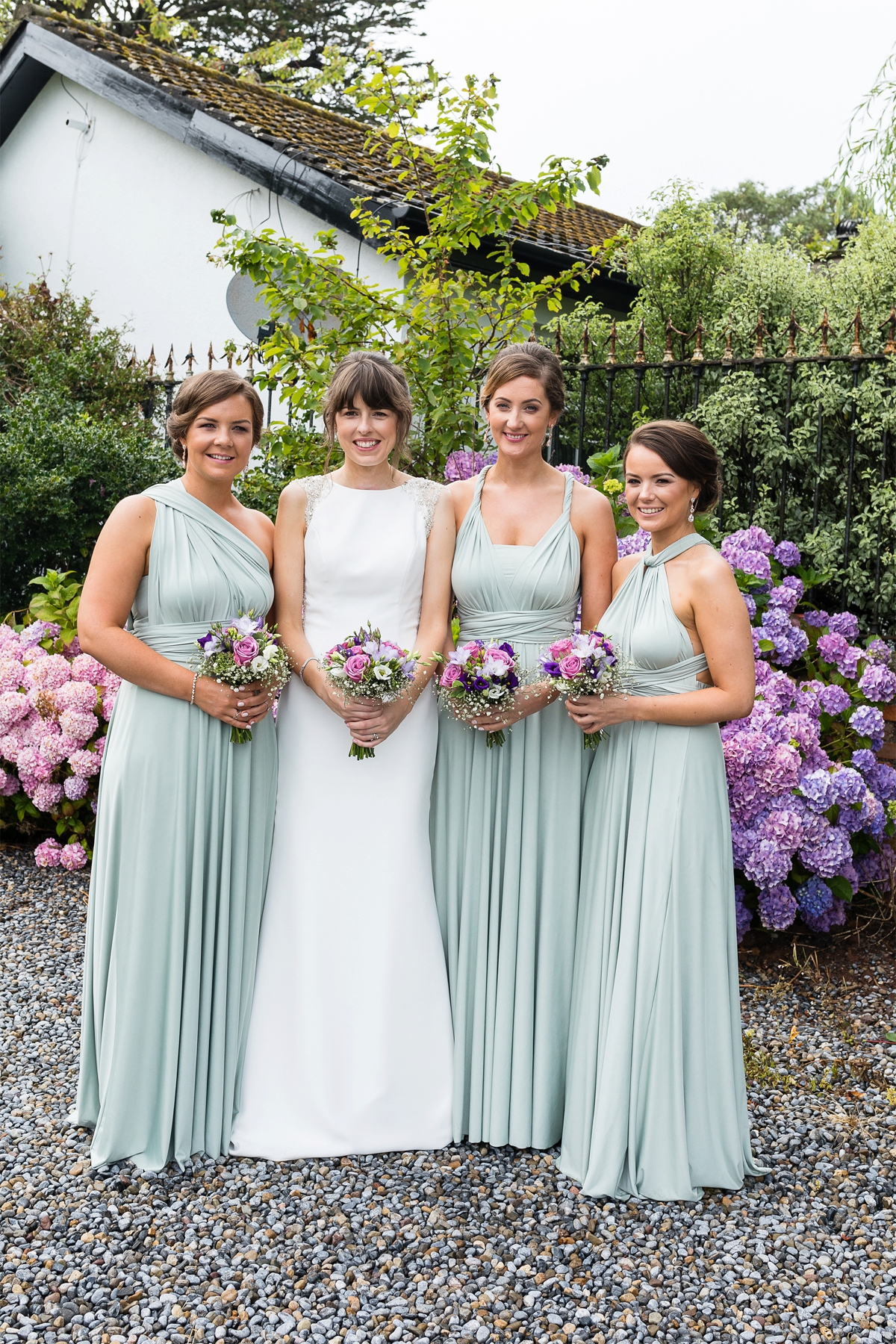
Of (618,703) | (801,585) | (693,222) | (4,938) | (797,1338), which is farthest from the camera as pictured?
(693,222)

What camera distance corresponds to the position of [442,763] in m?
3.65

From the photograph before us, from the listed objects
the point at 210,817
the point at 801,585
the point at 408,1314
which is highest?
the point at 801,585

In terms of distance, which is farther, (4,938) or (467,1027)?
(4,938)

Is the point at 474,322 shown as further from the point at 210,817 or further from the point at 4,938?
the point at 4,938

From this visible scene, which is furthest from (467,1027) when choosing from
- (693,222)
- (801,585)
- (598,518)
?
(693,222)

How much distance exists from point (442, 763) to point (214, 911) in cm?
89

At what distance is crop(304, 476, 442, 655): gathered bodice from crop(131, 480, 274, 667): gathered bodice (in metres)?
0.27

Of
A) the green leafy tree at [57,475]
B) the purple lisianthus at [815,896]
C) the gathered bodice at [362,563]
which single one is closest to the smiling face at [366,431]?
the gathered bodice at [362,563]

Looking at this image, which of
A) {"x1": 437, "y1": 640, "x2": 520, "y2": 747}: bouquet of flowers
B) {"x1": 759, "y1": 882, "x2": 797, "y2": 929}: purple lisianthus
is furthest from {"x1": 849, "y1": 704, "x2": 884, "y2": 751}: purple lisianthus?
{"x1": 437, "y1": 640, "x2": 520, "y2": 747}: bouquet of flowers

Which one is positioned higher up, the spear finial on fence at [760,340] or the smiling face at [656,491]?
the spear finial on fence at [760,340]

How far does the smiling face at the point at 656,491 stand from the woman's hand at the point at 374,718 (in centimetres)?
95

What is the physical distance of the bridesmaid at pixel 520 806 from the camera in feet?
11.5

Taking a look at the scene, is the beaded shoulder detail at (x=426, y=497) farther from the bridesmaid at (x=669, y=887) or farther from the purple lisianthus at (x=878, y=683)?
the purple lisianthus at (x=878, y=683)

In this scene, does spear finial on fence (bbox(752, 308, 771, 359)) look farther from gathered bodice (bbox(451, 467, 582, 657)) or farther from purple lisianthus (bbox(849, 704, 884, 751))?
gathered bodice (bbox(451, 467, 582, 657))
